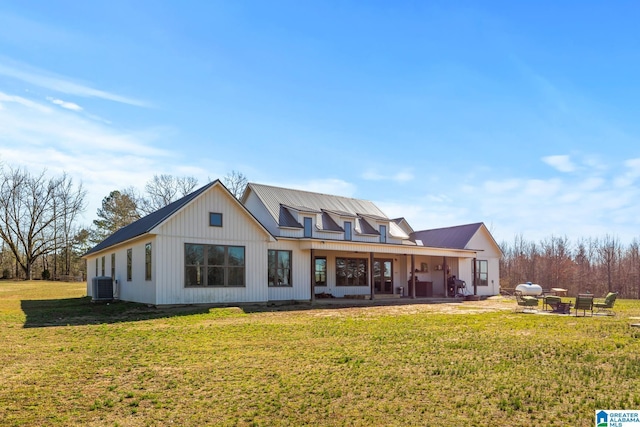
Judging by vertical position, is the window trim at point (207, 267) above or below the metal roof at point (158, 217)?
below

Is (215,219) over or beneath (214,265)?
over

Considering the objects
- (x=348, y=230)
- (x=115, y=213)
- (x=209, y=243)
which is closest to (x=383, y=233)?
(x=348, y=230)

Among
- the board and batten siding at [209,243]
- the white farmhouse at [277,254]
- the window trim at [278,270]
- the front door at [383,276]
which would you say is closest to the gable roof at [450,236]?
the white farmhouse at [277,254]

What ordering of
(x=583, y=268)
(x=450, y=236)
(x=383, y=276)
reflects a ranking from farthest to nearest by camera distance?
(x=583, y=268) < (x=450, y=236) < (x=383, y=276)

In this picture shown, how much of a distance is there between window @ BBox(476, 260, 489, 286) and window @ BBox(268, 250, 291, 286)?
14921 mm

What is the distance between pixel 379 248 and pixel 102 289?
1302 centimetres

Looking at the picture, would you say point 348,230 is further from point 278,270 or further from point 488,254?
point 488,254

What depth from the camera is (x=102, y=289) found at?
20.5m

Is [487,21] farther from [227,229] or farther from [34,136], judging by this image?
[34,136]

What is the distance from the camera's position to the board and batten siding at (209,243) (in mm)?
16938

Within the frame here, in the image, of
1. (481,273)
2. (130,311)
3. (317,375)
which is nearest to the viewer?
(317,375)

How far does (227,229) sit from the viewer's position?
18.5 m

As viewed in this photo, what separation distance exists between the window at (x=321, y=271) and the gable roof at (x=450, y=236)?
8.64 metres

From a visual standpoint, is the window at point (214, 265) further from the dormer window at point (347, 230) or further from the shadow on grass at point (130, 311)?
the dormer window at point (347, 230)
